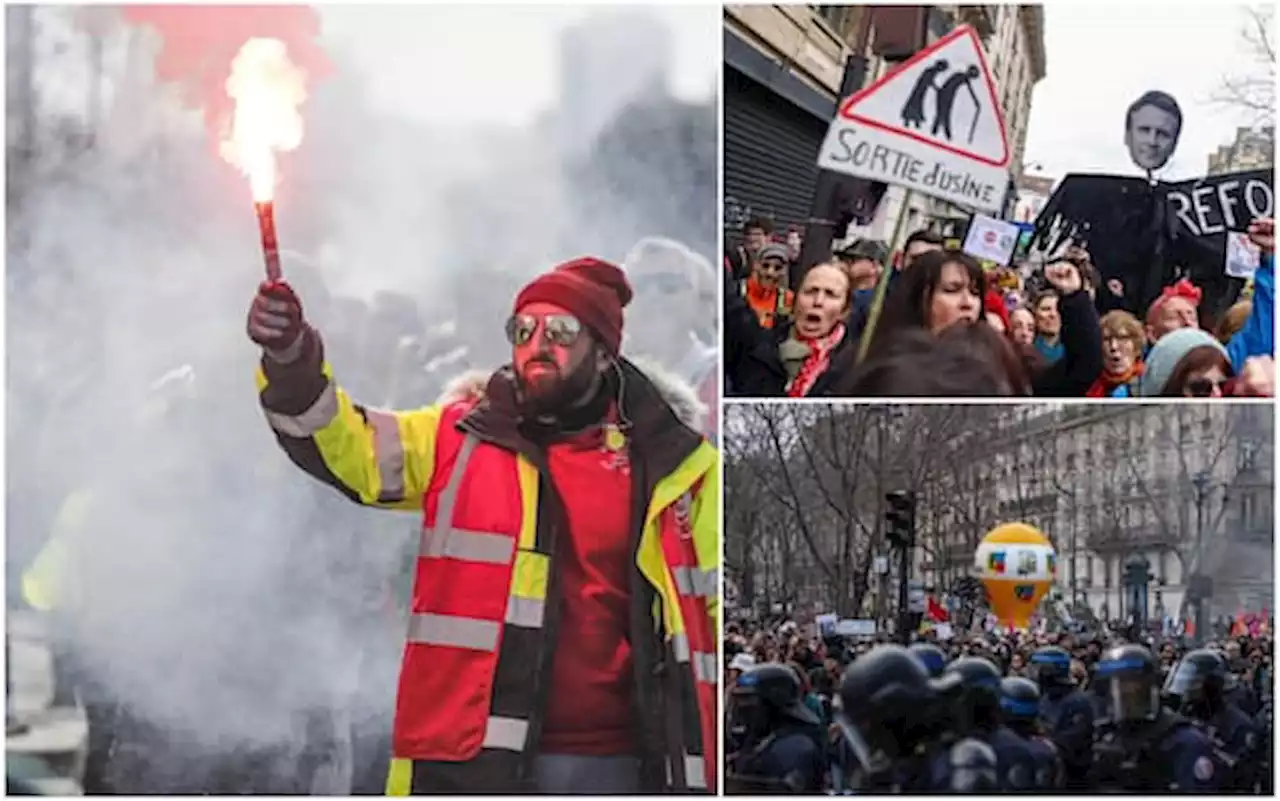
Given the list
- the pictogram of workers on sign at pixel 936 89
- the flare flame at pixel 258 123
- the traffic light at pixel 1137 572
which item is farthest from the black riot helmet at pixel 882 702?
the flare flame at pixel 258 123

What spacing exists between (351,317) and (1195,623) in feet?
9.47

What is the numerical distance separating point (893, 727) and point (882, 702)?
0.29 feet

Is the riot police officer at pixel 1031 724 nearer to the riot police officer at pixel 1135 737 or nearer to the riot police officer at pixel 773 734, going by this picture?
the riot police officer at pixel 1135 737

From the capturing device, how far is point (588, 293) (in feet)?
19.1

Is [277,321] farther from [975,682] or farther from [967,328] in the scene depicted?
[975,682]

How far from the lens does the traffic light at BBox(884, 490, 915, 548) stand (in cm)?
592

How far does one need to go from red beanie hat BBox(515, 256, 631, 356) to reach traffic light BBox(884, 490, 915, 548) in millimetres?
1020

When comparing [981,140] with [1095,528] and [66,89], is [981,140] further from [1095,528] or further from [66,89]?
[66,89]

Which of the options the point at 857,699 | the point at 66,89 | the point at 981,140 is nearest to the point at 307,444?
the point at 66,89

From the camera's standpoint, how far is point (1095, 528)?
600 cm

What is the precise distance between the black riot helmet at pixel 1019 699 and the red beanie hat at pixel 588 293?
1661mm

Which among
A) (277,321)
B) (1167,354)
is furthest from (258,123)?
(1167,354)

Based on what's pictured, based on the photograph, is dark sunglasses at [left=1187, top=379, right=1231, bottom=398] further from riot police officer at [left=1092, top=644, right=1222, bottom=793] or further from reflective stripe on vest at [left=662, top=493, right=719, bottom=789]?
reflective stripe on vest at [left=662, top=493, right=719, bottom=789]

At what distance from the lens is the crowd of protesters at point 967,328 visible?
19.2ft
